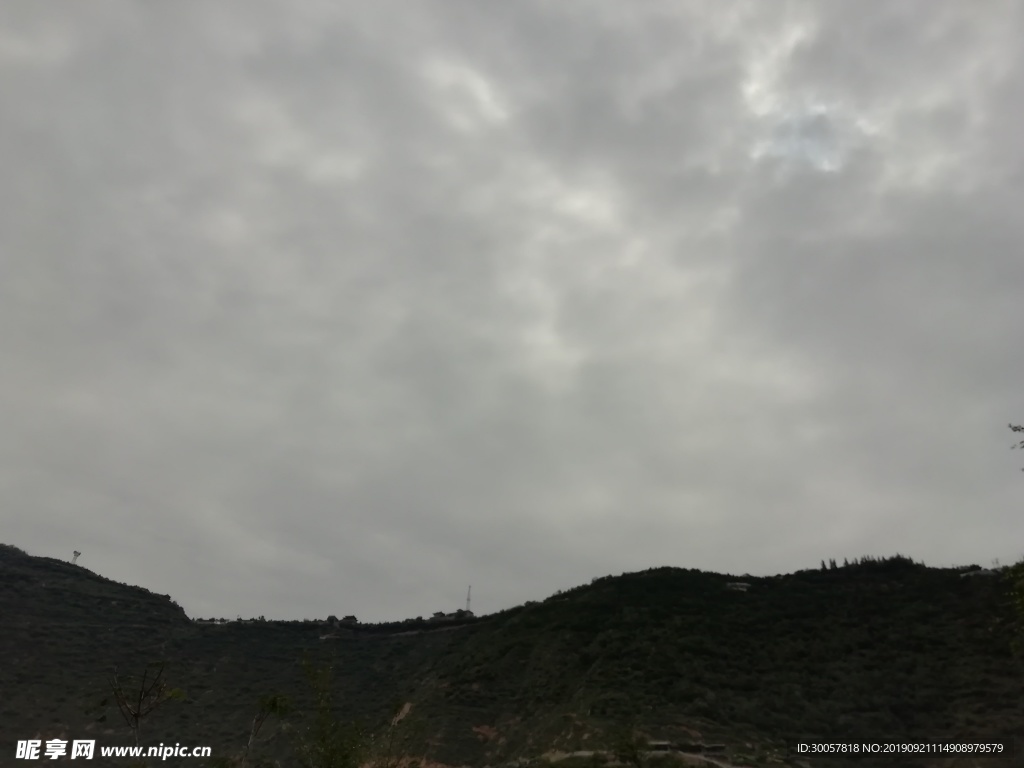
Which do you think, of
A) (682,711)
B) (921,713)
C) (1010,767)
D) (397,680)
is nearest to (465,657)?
(397,680)

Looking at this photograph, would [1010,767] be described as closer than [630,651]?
Yes

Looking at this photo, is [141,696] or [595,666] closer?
[141,696]

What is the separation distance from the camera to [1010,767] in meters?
33.5

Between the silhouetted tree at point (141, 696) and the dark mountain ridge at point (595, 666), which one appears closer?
the silhouetted tree at point (141, 696)

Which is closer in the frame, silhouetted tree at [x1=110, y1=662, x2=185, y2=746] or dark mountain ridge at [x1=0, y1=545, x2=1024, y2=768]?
silhouetted tree at [x1=110, y1=662, x2=185, y2=746]

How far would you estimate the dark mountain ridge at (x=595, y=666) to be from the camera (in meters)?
42.2

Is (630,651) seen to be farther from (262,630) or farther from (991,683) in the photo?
(262,630)

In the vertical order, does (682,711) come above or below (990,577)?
below

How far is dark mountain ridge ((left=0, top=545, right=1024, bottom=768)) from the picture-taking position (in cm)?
4216

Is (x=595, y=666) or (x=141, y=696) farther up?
(x=595, y=666)

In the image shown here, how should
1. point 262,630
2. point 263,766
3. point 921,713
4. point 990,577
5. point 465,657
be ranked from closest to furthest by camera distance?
1. point 921,713
2. point 263,766
3. point 990,577
4. point 465,657
5. point 262,630

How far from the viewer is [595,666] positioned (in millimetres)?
52250

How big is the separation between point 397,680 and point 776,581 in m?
37.1

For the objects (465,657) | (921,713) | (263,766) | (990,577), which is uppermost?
(990,577)
